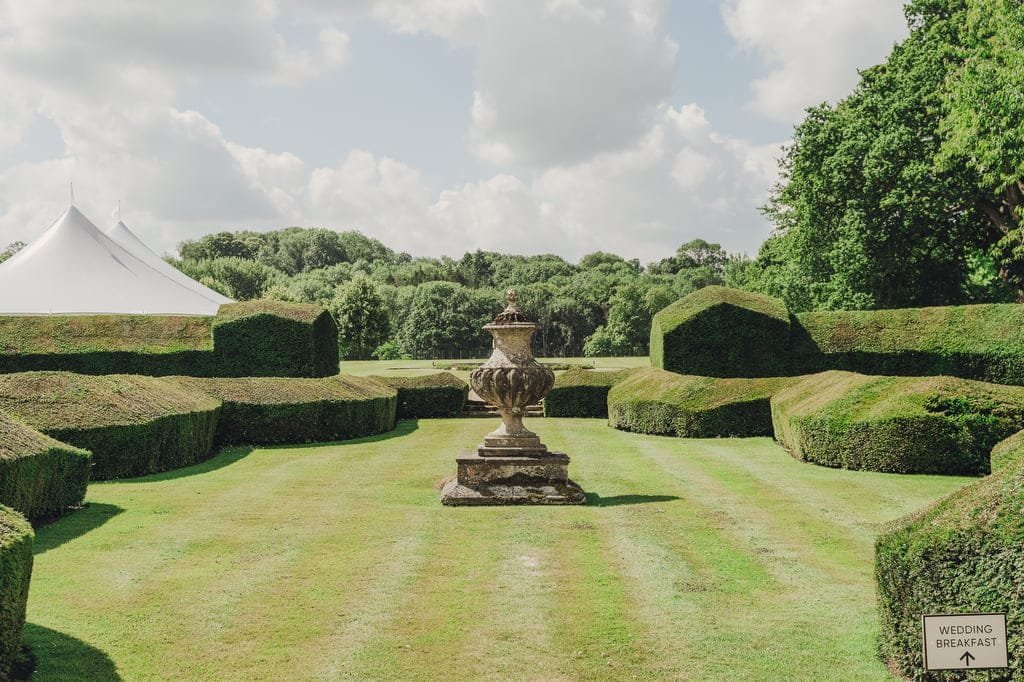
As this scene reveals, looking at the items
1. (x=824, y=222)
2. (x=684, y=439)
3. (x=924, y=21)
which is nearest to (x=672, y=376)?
(x=684, y=439)

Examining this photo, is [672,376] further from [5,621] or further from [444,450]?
[5,621]

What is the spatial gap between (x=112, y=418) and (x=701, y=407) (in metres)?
13.8

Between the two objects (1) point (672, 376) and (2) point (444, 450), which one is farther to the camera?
(1) point (672, 376)

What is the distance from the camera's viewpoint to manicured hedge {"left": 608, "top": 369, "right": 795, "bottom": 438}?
21.4 metres

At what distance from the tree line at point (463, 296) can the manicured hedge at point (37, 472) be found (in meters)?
48.5

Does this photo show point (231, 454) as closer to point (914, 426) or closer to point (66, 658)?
point (66, 658)

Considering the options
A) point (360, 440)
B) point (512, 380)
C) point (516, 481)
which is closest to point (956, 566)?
point (516, 481)

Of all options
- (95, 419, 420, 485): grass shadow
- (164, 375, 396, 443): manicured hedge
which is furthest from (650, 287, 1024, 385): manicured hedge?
(164, 375, 396, 443): manicured hedge

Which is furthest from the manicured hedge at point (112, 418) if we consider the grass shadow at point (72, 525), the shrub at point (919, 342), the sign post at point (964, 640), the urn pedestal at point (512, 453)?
the shrub at point (919, 342)

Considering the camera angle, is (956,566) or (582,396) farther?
(582,396)

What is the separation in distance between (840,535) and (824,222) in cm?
2552

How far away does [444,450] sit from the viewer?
19234 millimetres

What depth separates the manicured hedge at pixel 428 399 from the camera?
2931cm

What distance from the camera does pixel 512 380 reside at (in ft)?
40.8
